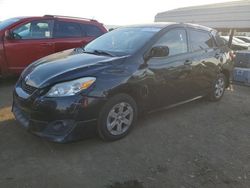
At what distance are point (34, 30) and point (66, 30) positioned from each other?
0.89 meters

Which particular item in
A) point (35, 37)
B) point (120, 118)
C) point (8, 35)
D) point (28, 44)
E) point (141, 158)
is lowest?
point (141, 158)

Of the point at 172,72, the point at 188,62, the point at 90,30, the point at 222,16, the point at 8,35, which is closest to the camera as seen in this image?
the point at 172,72

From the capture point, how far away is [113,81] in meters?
4.07

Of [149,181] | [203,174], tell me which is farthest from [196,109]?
[149,181]

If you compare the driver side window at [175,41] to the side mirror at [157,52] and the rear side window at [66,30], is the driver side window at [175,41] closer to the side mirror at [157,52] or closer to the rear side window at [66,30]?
the side mirror at [157,52]

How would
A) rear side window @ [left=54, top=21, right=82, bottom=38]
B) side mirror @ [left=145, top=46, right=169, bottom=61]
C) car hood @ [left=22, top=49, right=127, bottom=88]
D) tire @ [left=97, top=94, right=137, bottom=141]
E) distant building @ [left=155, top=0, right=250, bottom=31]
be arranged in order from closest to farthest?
1. car hood @ [left=22, top=49, right=127, bottom=88]
2. tire @ [left=97, top=94, right=137, bottom=141]
3. side mirror @ [left=145, top=46, right=169, bottom=61]
4. rear side window @ [left=54, top=21, right=82, bottom=38]
5. distant building @ [left=155, top=0, right=250, bottom=31]

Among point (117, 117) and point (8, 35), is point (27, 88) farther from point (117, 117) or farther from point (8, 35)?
point (8, 35)

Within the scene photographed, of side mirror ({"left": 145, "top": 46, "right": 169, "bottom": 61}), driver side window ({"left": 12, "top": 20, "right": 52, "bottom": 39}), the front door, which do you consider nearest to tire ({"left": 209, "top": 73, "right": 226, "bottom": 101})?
the front door

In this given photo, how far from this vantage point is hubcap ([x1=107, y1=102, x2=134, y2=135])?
4.18 meters

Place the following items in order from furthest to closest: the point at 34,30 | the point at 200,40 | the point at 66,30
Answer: the point at 66,30 → the point at 34,30 → the point at 200,40

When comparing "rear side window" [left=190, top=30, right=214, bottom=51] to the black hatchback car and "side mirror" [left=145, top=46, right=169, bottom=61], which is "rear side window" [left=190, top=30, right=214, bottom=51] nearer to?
the black hatchback car

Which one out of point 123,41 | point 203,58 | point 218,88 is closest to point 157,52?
point 123,41

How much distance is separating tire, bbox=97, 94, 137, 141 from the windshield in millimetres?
769

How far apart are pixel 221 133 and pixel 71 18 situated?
5.15 m
